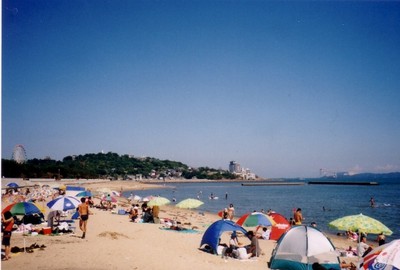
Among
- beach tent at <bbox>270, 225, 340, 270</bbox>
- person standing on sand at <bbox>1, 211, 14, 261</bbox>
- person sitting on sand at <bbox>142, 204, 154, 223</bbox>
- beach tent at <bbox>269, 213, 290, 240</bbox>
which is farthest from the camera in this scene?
person sitting on sand at <bbox>142, 204, 154, 223</bbox>

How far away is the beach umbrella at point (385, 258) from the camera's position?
5309 mm

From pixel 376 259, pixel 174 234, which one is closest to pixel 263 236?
pixel 174 234

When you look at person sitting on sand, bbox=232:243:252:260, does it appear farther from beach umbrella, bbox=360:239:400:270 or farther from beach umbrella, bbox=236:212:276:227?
beach umbrella, bbox=360:239:400:270

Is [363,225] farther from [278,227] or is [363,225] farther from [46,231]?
[46,231]

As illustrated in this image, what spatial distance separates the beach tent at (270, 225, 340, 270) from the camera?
10141 mm

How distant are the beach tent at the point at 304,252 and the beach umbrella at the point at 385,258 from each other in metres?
4.60

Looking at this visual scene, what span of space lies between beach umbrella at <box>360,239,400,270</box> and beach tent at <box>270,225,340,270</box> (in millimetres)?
4598

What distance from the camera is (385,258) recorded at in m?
5.43

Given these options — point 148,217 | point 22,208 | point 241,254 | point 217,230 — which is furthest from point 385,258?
point 148,217

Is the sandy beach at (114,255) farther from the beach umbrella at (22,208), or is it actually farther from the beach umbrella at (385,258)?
the beach umbrella at (385,258)

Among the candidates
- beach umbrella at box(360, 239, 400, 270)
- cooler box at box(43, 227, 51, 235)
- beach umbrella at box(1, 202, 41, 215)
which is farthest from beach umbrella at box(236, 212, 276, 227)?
beach umbrella at box(1, 202, 41, 215)

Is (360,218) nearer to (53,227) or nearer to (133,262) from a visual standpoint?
(133,262)

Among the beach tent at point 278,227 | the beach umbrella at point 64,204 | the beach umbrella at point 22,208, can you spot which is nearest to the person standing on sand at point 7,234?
the beach umbrella at point 22,208

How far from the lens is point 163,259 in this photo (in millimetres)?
10539
